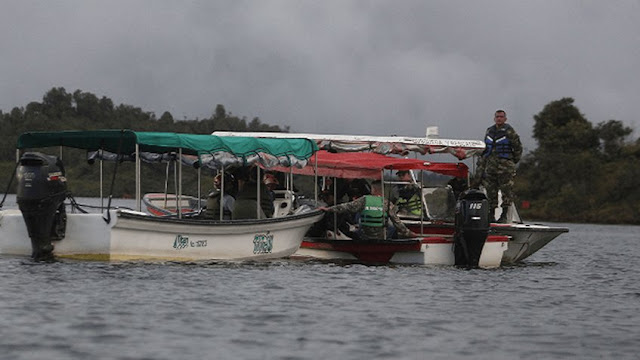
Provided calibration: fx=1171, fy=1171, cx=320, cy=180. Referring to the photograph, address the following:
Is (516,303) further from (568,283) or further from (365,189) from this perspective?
(365,189)

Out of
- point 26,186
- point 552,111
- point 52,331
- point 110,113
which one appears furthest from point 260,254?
point 110,113

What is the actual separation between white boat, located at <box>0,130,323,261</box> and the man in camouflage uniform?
435cm

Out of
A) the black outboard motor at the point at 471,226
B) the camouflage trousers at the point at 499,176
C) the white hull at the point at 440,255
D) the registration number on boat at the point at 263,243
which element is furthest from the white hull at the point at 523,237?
the registration number on boat at the point at 263,243

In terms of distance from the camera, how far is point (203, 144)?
74.4ft

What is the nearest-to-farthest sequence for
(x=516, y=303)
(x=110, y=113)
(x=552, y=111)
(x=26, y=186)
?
(x=516, y=303) < (x=26, y=186) < (x=552, y=111) < (x=110, y=113)

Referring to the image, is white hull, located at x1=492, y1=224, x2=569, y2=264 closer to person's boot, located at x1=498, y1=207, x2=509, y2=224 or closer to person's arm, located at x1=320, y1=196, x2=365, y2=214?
person's boot, located at x1=498, y1=207, x2=509, y2=224

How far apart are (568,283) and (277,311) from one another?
29.5 feet

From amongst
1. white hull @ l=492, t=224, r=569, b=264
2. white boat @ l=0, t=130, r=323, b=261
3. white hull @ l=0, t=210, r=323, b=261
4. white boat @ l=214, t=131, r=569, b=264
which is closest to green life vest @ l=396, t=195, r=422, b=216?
white boat @ l=214, t=131, r=569, b=264

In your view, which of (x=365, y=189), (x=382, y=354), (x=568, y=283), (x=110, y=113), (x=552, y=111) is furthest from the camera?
(x=110, y=113)

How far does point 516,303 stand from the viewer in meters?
18.7

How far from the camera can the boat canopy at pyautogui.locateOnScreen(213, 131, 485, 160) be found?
27078mm

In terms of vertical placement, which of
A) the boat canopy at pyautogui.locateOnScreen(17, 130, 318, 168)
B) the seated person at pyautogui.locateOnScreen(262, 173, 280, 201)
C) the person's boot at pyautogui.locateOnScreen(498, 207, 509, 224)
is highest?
the boat canopy at pyautogui.locateOnScreen(17, 130, 318, 168)

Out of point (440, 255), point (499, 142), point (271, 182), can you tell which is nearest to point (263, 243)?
point (271, 182)

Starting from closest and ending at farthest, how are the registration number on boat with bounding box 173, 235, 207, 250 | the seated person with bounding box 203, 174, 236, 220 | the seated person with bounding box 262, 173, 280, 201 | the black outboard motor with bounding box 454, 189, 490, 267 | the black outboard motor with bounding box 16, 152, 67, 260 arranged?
the black outboard motor with bounding box 16, 152, 67, 260
the registration number on boat with bounding box 173, 235, 207, 250
the seated person with bounding box 203, 174, 236, 220
the black outboard motor with bounding box 454, 189, 490, 267
the seated person with bounding box 262, 173, 280, 201
